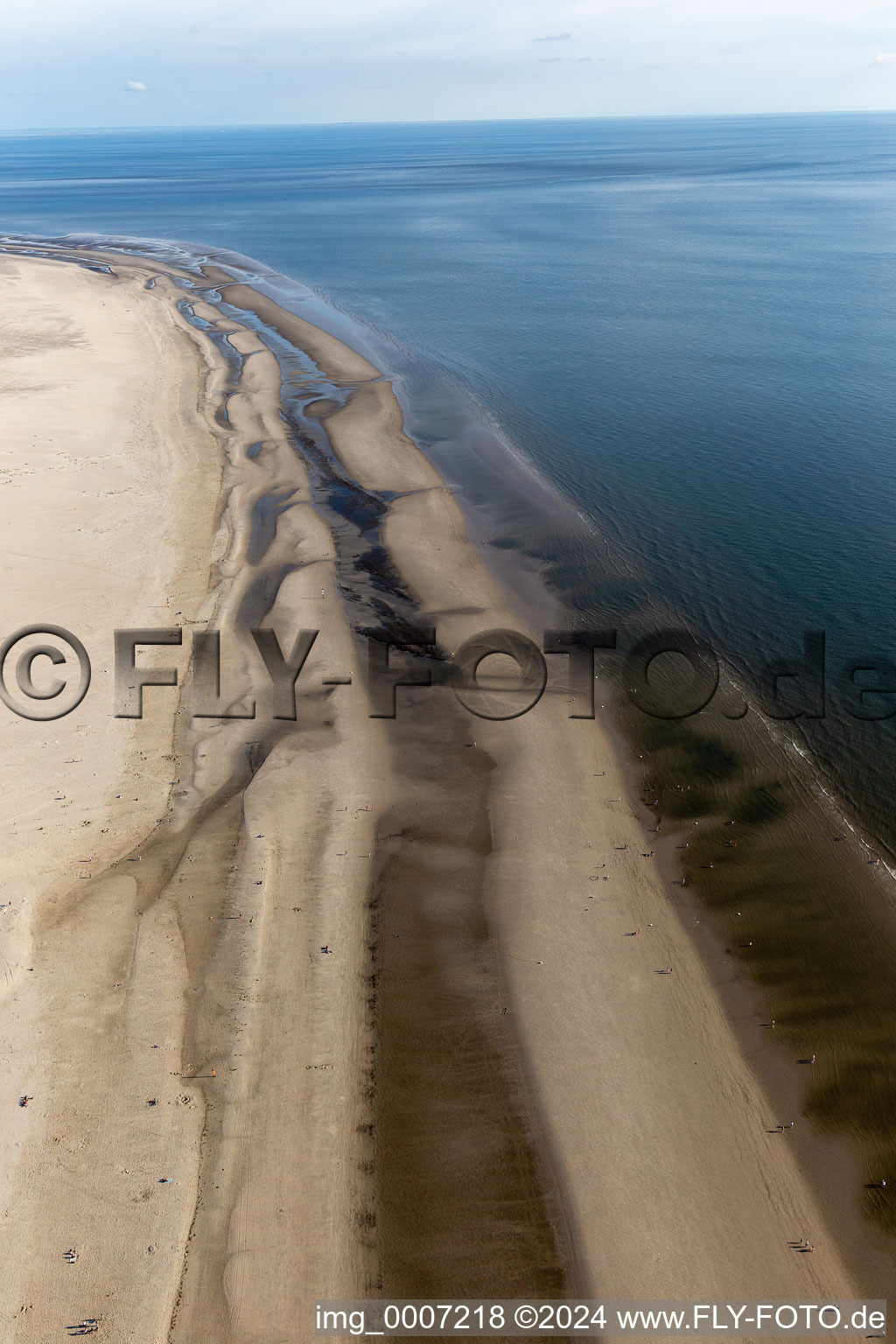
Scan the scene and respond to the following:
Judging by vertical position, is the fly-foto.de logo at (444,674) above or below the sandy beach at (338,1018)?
above

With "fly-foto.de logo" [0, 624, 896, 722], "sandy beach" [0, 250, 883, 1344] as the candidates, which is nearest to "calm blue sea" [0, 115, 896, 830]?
"fly-foto.de logo" [0, 624, 896, 722]

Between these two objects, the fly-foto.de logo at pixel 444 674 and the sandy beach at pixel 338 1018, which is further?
the fly-foto.de logo at pixel 444 674

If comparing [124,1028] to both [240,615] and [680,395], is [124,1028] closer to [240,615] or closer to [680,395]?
[240,615]

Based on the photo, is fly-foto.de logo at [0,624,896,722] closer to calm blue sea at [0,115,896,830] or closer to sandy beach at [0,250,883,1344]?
sandy beach at [0,250,883,1344]

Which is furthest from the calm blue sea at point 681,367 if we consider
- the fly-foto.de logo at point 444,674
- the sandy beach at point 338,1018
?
the sandy beach at point 338,1018

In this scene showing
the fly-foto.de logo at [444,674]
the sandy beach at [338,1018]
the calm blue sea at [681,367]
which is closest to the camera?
the sandy beach at [338,1018]

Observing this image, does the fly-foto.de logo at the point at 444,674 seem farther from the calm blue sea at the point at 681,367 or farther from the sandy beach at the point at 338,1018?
the calm blue sea at the point at 681,367
